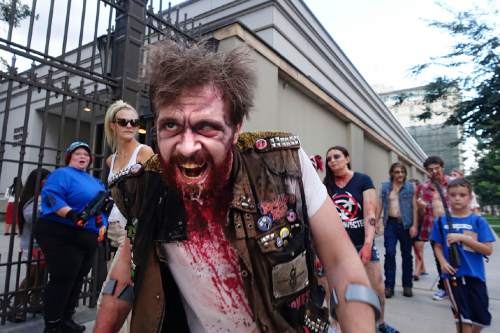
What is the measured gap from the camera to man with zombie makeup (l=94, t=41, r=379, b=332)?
1230 mm

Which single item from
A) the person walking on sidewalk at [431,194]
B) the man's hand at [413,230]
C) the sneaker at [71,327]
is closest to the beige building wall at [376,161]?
the person walking on sidewalk at [431,194]

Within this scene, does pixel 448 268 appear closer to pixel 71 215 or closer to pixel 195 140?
pixel 195 140

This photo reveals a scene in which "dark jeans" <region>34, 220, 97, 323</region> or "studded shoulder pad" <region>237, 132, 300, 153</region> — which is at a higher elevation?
"studded shoulder pad" <region>237, 132, 300, 153</region>

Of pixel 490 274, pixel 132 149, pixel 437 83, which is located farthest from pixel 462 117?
pixel 132 149

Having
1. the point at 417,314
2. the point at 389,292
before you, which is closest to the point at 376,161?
the point at 389,292

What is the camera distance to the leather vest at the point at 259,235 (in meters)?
1.23

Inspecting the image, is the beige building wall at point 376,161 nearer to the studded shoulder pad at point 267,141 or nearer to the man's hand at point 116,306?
the studded shoulder pad at point 267,141

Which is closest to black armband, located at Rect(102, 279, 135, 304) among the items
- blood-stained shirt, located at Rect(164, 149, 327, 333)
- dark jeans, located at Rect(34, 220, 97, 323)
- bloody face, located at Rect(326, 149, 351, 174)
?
blood-stained shirt, located at Rect(164, 149, 327, 333)

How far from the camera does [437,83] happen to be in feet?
36.4

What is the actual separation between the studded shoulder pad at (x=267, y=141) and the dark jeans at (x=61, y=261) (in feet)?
7.73

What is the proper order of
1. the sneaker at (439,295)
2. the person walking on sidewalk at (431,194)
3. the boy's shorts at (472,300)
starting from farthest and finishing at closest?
the sneaker at (439,295)
the person walking on sidewalk at (431,194)
the boy's shorts at (472,300)

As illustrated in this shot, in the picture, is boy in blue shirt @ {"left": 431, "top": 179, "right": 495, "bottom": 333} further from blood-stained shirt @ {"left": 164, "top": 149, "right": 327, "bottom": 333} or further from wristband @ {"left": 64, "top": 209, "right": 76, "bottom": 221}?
wristband @ {"left": 64, "top": 209, "right": 76, "bottom": 221}

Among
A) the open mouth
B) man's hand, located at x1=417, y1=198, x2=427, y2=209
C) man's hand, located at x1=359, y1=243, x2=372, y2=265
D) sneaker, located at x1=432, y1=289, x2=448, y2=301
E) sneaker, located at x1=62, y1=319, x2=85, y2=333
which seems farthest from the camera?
man's hand, located at x1=417, y1=198, x2=427, y2=209

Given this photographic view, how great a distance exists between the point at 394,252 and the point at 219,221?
3970 mm
